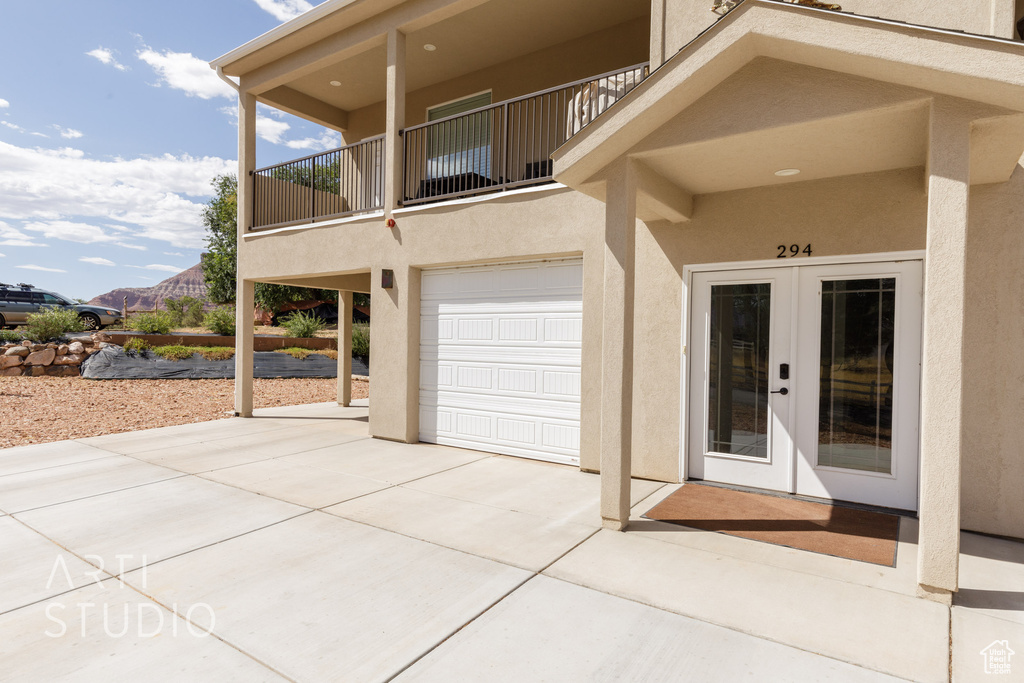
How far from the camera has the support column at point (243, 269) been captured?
9977mm

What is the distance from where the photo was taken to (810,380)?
5.36 m

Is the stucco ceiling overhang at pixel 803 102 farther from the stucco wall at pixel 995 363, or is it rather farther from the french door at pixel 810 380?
the french door at pixel 810 380

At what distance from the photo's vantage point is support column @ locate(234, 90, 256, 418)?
9.98 meters

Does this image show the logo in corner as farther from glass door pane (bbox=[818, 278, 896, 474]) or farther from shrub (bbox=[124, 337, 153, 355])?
shrub (bbox=[124, 337, 153, 355])

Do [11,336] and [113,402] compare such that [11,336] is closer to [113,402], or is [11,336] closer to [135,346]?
[135,346]

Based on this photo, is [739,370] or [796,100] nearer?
[796,100]

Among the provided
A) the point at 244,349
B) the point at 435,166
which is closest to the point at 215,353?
the point at 244,349

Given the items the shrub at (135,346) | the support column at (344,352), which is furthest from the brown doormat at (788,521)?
the shrub at (135,346)

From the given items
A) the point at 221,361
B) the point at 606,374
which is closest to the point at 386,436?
the point at 606,374

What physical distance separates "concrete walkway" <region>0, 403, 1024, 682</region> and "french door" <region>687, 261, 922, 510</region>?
2.97ft

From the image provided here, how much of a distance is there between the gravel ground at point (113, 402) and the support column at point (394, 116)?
5.67 meters

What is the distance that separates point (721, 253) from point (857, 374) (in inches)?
68.7

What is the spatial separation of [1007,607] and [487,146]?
872 centimetres

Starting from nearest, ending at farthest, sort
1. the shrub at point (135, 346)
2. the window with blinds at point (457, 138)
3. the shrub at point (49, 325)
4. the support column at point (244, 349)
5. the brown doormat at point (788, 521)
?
the brown doormat at point (788, 521) → the window with blinds at point (457, 138) → the support column at point (244, 349) → the shrub at point (49, 325) → the shrub at point (135, 346)
